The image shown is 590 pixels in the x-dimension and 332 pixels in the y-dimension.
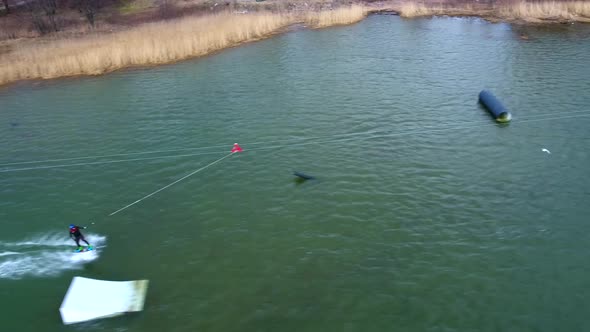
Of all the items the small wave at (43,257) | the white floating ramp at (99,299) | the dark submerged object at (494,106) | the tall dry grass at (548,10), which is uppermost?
the tall dry grass at (548,10)

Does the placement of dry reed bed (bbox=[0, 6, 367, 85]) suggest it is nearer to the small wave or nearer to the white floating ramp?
the small wave

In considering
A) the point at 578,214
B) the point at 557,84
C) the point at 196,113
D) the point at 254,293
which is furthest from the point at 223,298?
the point at 557,84

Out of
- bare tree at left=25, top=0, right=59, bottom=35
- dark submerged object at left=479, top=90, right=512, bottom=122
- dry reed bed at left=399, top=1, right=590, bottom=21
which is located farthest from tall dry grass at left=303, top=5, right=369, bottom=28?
bare tree at left=25, top=0, right=59, bottom=35

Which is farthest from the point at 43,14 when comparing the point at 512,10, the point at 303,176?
the point at 512,10

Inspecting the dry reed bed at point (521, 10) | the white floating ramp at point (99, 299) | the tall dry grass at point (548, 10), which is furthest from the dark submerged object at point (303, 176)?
the tall dry grass at point (548, 10)

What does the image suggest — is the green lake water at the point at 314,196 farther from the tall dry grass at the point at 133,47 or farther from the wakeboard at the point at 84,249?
the tall dry grass at the point at 133,47
